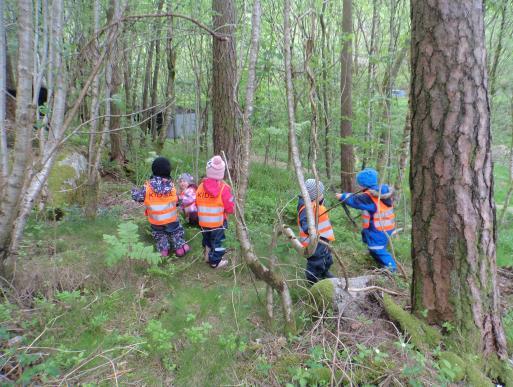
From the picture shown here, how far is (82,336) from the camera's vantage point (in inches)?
123

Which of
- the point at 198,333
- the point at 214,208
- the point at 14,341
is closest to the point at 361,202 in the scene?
the point at 214,208

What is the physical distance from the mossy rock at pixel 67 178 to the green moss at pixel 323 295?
444cm

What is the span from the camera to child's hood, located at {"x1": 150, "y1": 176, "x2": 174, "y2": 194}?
14.9 ft

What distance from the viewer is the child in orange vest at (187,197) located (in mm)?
5203

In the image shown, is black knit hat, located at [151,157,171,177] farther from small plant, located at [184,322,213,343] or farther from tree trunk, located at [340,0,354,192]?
tree trunk, located at [340,0,354,192]

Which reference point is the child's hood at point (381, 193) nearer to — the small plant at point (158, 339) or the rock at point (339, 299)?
the rock at point (339, 299)

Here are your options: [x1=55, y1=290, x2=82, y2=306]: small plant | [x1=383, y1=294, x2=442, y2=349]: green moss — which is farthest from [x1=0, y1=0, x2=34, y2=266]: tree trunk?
[x1=383, y1=294, x2=442, y2=349]: green moss

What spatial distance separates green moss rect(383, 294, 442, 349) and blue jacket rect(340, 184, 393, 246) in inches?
72.6

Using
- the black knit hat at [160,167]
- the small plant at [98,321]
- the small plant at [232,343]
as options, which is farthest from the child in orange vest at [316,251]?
the small plant at [98,321]

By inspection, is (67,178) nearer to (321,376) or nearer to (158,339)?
(158,339)

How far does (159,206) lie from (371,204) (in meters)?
2.87

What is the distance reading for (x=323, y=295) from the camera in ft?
10.9

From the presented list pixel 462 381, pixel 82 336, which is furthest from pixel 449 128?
pixel 82 336

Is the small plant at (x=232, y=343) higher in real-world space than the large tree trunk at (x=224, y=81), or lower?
lower
